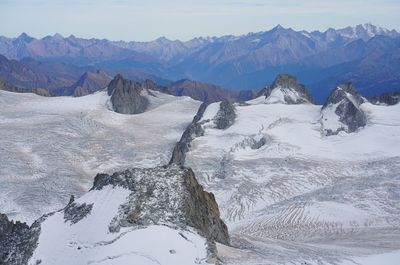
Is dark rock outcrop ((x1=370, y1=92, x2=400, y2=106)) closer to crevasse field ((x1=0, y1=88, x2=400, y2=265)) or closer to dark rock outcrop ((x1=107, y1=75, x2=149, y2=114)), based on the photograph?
crevasse field ((x1=0, y1=88, x2=400, y2=265))

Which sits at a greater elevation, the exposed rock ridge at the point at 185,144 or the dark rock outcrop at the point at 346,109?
the dark rock outcrop at the point at 346,109

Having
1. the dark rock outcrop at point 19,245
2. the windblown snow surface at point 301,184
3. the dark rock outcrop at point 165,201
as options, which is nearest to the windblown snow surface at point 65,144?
the windblown snow surface at point 301,184

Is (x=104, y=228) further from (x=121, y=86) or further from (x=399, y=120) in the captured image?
(x=121, y=86)

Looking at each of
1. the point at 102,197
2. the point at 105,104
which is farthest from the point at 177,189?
the point at 105,104

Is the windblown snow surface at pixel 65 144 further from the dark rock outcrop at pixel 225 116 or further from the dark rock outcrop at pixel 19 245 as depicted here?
the dark rock outcrop at pixel 19 245

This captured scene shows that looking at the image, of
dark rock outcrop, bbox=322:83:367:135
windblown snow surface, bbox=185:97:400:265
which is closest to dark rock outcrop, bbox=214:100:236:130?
windblown snow surface, bbox=185:97:400:265

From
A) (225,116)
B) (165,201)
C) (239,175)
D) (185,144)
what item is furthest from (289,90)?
(165,201)
